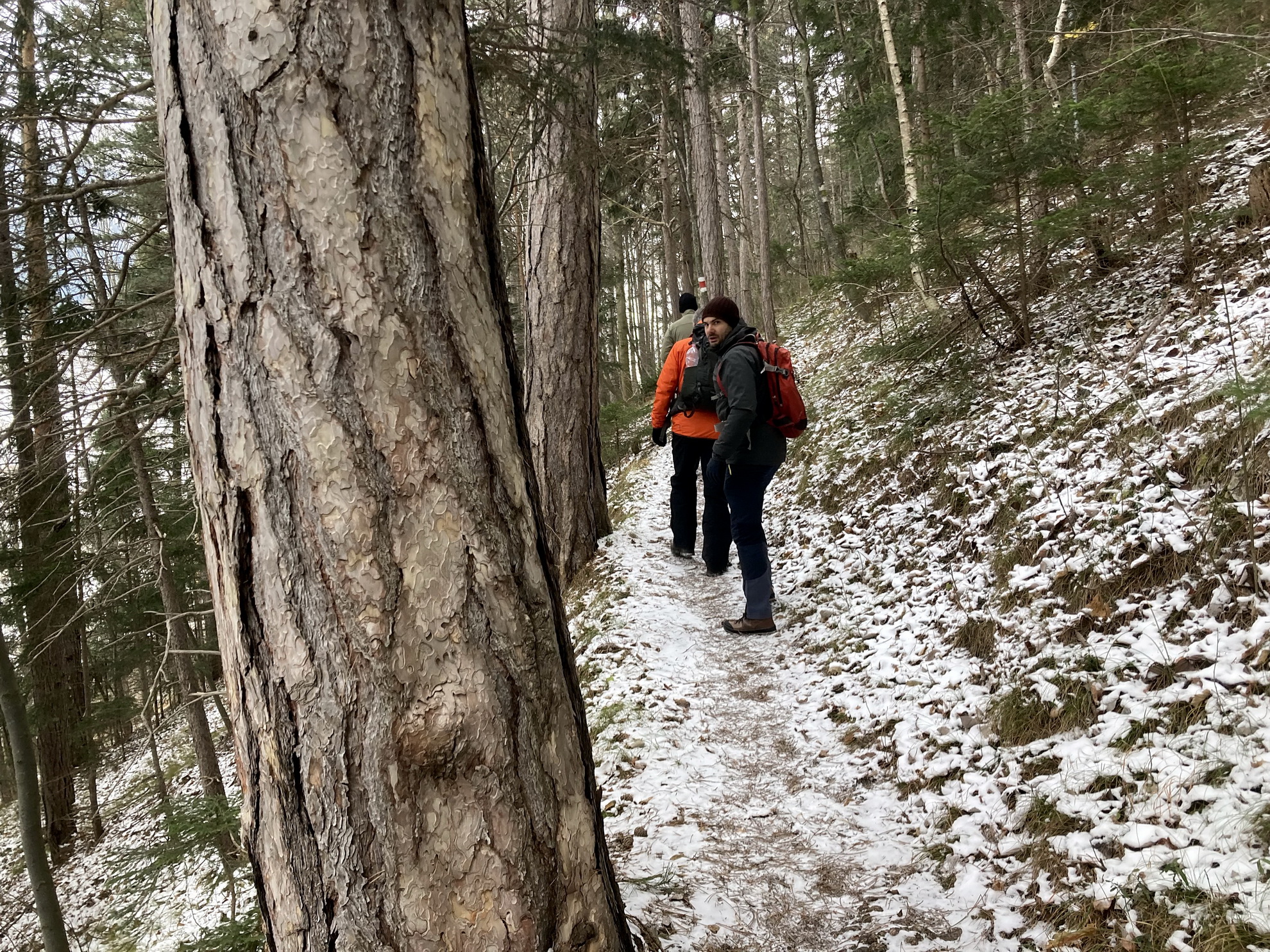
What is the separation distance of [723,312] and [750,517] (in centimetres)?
144

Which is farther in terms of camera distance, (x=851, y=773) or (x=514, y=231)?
(x=514, y=231)

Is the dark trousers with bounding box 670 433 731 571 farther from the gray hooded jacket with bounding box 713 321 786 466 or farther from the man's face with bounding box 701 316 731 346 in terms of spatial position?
the man's face with bounding box 701 316 731 346

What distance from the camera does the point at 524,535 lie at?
161 centimetres

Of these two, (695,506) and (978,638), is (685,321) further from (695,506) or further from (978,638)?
(978,638)

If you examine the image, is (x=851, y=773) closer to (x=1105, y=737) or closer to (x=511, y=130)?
(x=1105, y=737)

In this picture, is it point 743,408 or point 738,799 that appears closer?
point 738,799

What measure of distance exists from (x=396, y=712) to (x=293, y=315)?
815 mm

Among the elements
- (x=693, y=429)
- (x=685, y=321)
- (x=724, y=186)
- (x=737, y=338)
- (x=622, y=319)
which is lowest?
(x=693, y=429)

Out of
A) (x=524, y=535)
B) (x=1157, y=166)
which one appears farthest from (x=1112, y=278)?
(x=524, y=535)

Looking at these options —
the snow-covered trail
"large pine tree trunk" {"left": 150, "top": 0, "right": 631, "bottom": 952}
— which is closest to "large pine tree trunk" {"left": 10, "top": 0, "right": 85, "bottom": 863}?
"large pine tree trunk" {"left": 150, "top": 0, "right": 631, "bottom": 952}

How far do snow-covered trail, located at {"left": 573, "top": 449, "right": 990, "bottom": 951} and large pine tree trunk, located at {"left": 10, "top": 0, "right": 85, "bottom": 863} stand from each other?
2836mm

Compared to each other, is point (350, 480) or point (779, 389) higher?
point (779, 389)

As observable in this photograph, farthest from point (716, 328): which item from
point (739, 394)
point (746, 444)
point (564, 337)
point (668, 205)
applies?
point (668, 205)

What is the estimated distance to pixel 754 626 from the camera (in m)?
5.25
